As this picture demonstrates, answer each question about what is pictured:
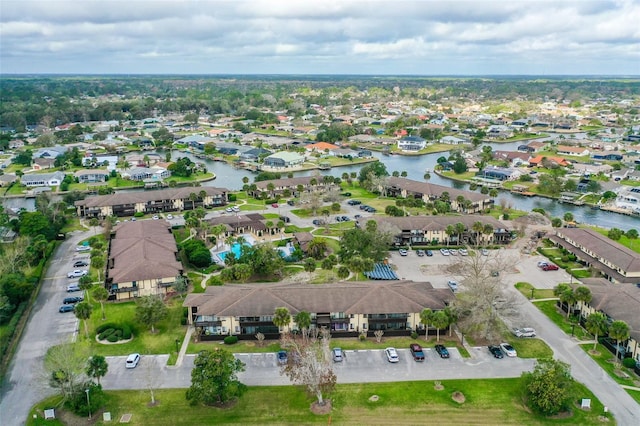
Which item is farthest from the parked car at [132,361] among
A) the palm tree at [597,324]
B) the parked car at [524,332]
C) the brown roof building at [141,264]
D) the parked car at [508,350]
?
the palm tree at [597,324]

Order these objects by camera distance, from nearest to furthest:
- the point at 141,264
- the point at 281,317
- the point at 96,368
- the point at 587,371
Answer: the point at 96,368
the point at 587,371
the point at 281,317
the point at 141,264

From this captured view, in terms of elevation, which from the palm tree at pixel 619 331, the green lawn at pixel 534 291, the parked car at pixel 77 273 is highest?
the palm tree at pixel 619 331

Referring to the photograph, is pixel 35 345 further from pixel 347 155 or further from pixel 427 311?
pixel 347 155

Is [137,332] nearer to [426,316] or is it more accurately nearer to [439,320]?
[426,316]

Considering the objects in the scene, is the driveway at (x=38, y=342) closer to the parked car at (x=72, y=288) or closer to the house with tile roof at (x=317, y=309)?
the parked car at (x=72, y=288)

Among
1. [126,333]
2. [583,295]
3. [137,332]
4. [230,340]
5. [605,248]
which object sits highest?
[583,295]

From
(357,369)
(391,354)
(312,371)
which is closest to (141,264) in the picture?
(357,369)
